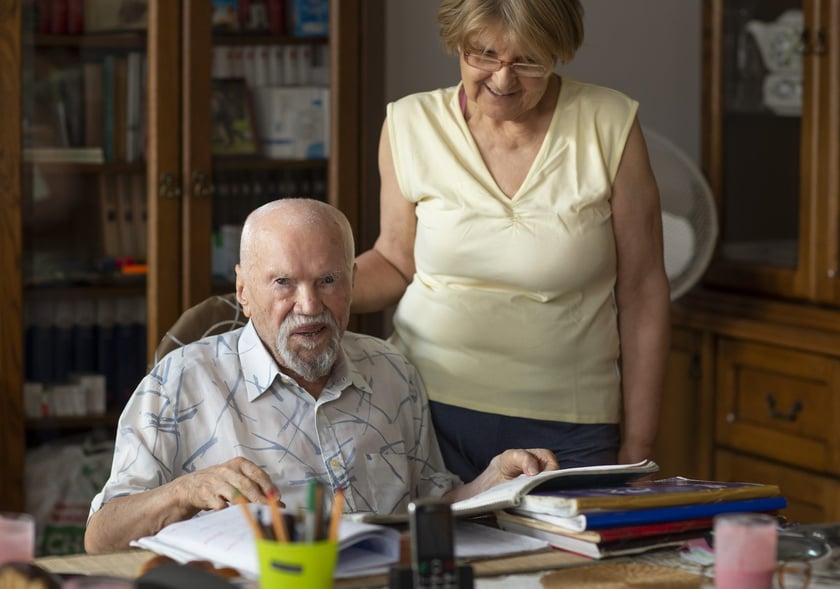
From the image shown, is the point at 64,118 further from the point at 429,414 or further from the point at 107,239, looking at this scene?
the point at 429,414

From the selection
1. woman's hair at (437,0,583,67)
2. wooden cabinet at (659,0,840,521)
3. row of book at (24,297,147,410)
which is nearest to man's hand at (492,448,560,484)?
woman's hair at (437,0,583,67)

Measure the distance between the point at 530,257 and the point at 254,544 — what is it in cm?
87

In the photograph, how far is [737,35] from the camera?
335 centimetres


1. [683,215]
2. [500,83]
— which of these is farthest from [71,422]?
[500,83]

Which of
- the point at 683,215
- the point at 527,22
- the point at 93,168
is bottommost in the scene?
the point at 683,215

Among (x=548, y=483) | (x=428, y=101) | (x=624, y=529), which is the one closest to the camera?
(x=624, y=529)

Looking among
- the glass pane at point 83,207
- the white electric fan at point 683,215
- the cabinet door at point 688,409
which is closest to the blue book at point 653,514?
the white electric fan at point 683,215

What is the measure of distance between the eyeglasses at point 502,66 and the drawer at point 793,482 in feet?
4.61

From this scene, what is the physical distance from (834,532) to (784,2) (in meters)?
1.95

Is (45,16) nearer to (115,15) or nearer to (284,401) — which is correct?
(115,15)

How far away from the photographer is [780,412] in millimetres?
3105

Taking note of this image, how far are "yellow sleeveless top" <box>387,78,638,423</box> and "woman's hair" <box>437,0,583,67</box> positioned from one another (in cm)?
15

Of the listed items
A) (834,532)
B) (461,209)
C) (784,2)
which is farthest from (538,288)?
(784,2)

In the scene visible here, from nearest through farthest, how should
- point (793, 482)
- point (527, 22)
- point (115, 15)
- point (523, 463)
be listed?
point (523, 463), point (527, 22), point (793, 482), point (115, 15)
